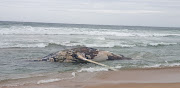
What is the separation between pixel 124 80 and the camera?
281 inches

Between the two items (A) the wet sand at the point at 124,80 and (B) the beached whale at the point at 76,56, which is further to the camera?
(B) the beached whale at the point at 76,56

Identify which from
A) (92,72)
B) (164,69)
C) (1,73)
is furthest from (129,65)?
(1,73)

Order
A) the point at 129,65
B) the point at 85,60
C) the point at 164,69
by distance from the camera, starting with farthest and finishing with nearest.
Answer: the point at 85,60
the point at 129,65
the point at 164,69

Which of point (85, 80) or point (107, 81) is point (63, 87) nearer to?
point (85, 80)

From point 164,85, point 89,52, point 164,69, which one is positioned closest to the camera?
point 164,85

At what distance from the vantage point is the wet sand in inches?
249

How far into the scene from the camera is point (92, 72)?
27.1 feet

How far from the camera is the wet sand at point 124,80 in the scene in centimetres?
631

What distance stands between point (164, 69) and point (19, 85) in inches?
215

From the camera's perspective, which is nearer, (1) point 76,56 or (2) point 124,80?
(2) point 124,80

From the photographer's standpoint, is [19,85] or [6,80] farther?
[6,80]

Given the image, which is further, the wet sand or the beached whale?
the beached whale

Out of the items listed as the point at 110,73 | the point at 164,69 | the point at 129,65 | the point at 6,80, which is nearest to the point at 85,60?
the point at 129,65

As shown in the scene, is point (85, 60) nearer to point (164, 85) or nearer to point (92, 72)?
point (92, 72)
